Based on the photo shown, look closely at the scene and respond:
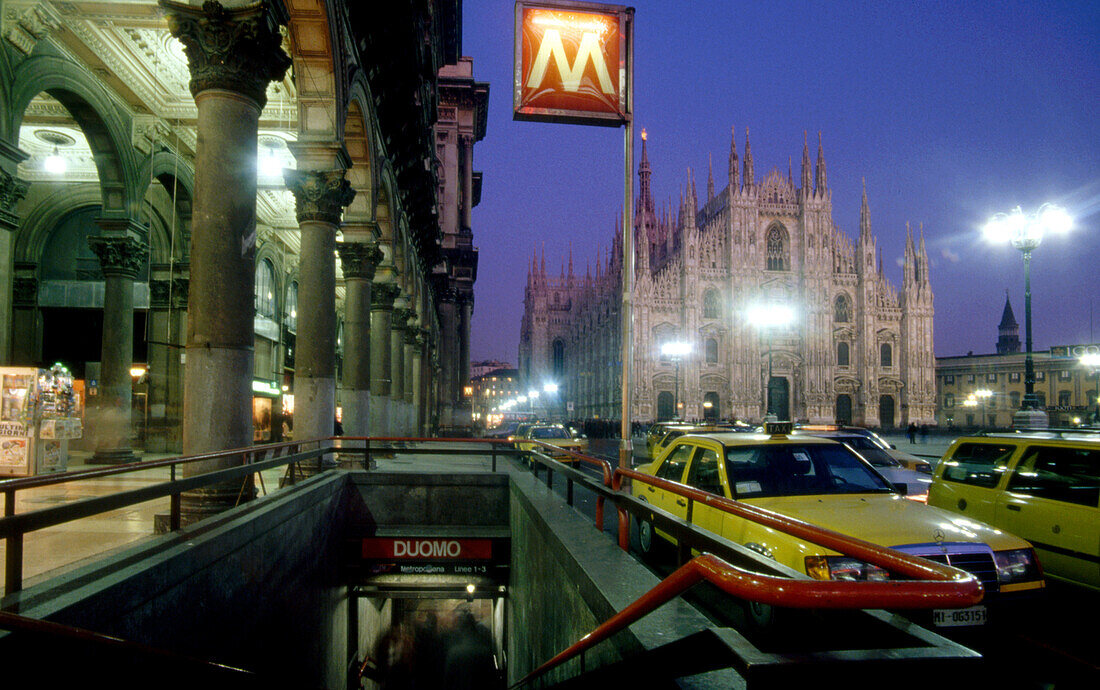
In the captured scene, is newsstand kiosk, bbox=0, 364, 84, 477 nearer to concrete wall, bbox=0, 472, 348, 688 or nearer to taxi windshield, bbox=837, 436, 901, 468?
→ concrete wall, bbox=0, 472, 348, 688

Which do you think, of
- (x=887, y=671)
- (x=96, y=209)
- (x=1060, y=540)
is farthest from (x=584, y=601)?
(x=96, y=209)

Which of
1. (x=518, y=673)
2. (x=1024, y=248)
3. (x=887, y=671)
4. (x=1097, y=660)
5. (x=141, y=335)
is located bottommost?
(x=518, y=673)

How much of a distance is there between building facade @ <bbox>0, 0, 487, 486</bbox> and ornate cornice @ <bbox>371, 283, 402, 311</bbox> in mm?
67

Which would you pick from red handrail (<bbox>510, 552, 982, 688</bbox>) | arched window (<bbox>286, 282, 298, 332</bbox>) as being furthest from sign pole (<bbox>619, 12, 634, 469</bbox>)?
arched window (<bbox>286, 282, 298, 332</bbox>)

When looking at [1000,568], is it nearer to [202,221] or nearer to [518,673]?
[518,673]

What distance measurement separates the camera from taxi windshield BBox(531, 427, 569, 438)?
22958mm

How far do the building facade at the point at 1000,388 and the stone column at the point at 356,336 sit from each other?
77.7 m

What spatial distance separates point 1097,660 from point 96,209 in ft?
74.7

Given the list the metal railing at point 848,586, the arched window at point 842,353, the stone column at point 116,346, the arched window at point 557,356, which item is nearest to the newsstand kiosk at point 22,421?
the stone column at point 116,346

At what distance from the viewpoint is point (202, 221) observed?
7609mm

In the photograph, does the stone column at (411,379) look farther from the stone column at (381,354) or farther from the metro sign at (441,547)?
the metro sign at (441,547)

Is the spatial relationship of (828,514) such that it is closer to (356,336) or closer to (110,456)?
(356,336)

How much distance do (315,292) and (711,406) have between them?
2360 inches

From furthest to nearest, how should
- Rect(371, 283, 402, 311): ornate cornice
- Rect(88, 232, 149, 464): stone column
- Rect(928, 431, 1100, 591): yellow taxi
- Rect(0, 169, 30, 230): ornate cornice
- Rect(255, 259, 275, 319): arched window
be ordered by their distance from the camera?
Rect(255, 259, 275, 319): arched window < Rect(371, 283, 402, 311): ornate cornice < Rect(88, 232, 149, 464): stone column < Rect(0, 169, 30, 230): ornate cornice < Rect(928, 431, 1100, 591): yellow taxi
